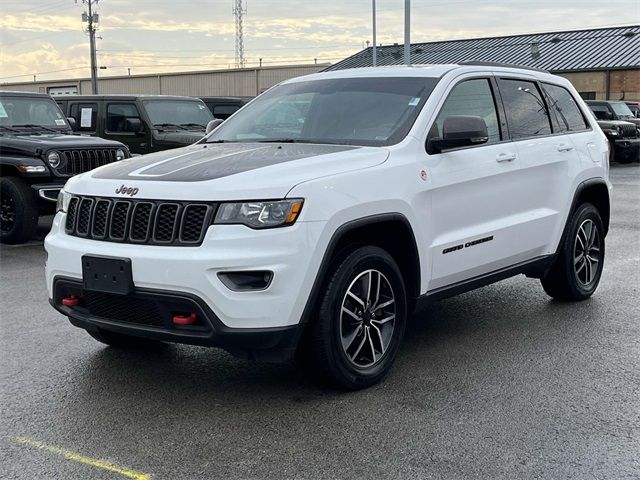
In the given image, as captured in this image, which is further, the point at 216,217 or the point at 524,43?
the point at 524,43

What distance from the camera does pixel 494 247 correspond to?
5.38m

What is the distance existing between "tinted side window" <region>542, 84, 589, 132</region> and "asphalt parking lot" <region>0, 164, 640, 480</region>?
1.57m

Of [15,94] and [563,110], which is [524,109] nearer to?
[563,110]

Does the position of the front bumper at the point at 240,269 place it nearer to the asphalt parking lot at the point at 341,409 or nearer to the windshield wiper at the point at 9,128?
the asphalt parking lot at the point at 341,409

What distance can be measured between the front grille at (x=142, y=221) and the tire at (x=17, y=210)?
5.71 metres

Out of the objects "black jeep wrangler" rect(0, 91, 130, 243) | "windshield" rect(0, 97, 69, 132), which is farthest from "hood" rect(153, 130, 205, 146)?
"black jeep wrangler" rect(0, 91, 130, 243)

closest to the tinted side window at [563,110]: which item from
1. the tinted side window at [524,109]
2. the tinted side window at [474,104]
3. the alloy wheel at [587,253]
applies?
the tinted side window at [524,109]

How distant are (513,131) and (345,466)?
10.3ft

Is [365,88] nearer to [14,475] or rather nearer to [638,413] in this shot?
[638,413]

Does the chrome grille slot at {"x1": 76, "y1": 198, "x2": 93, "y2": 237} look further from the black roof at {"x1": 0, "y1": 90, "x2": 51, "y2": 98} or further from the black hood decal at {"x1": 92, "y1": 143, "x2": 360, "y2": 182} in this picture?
the black roof at {"x1": 0, "y1": 90, "x2": 51, "y2": 98}

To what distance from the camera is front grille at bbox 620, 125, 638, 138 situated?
2312 centimetres

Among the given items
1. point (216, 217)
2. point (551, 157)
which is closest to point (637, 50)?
point (551, 157)

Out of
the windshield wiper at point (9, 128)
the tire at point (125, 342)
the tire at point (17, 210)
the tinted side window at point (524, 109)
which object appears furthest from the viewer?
the windshield wiper at point (9, 128)

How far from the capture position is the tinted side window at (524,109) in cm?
579
